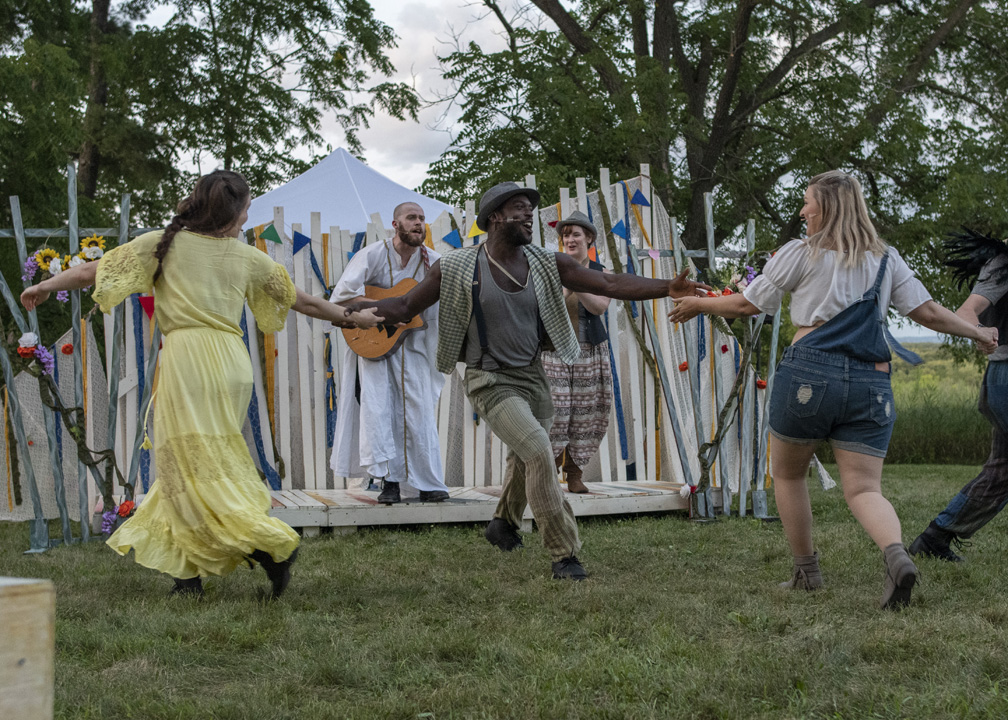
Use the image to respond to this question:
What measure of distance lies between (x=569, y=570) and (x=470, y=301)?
1329 millimetres

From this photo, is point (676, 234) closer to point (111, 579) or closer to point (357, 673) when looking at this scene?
point (111, 579)

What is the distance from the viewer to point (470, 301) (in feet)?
16.6

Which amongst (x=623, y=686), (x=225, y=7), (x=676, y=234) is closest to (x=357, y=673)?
(x=623, y=686)

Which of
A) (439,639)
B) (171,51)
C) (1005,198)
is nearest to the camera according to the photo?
(439,639)

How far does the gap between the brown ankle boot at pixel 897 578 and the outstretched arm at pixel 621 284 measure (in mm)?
1394

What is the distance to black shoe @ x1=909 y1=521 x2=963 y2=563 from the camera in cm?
532

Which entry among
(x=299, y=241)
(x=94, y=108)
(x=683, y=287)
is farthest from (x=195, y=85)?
(x=683, y=287)

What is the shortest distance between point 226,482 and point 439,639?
1258 mm

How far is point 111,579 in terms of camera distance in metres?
5.16

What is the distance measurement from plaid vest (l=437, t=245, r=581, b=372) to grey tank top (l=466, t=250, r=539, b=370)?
0.04 meters

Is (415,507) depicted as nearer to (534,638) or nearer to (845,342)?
(534,638)

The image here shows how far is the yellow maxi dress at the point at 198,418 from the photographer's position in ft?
14.6

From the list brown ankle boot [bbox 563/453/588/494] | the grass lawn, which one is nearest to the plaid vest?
the grass lawn

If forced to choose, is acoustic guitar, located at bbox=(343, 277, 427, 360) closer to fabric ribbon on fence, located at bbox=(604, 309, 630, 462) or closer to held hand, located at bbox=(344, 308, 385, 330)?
fabric ribbon on fence, located at bbox=(604, 309, 630, 462)
